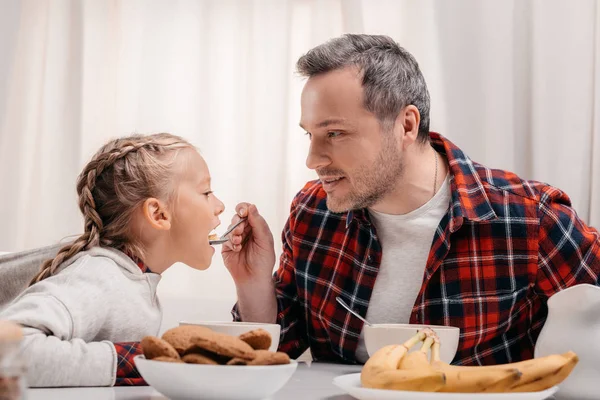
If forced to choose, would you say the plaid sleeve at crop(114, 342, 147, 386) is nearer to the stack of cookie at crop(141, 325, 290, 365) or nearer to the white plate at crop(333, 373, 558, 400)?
the stack of cookie at crop(141, 325, 290, 365)

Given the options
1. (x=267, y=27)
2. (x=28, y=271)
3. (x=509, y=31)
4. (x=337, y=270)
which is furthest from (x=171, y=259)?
(x=509, y=31)

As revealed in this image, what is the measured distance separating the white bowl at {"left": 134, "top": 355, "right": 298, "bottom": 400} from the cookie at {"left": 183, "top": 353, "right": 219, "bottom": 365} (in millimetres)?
17

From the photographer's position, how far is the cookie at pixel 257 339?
0.85 m

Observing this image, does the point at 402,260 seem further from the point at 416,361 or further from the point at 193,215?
the point at 416,361

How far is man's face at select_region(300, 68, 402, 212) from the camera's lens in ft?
5.29

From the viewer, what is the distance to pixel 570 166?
203 cm

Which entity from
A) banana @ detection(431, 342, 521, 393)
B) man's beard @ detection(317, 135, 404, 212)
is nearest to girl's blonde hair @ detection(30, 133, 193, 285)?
man's beard @ detection(317, 135, 404, 212)

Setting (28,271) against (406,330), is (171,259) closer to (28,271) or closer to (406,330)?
(28,271)

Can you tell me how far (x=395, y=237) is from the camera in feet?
5.38

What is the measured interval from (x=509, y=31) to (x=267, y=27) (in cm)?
72

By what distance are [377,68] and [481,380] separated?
3.21 feet

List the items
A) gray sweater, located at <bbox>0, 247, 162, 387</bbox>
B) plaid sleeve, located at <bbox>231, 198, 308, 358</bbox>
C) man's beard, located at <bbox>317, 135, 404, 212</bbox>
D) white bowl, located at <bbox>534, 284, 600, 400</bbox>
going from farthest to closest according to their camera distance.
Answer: plaid sleeve, located at <bbox>231, 198, 308, 358</bbox> → man's beard, located at <bbox>317, 135, 404, 212</bbox> → gray sweater, located at <bbox>0, 247, 162, 387</bbox> → white bowl, located at <bbox>534, 284, 600, 400</bbox>

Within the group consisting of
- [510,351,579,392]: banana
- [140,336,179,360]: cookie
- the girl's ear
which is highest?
the girl's ear

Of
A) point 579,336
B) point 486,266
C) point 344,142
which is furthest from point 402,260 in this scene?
point 579,336
